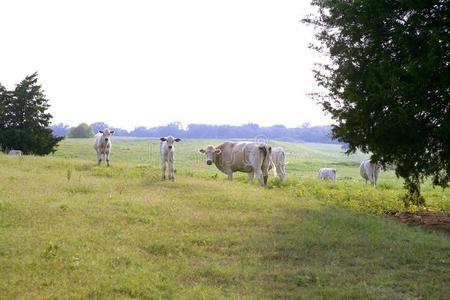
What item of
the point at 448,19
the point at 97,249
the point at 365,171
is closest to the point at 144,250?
the point at 97,249

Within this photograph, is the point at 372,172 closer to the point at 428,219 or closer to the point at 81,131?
the point at 428,219

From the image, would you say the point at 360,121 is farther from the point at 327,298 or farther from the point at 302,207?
the point at 327,298

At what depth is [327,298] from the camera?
27.7ft

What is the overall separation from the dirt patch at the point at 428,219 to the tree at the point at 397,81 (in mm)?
1024

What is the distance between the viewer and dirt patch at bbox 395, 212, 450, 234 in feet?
51.2

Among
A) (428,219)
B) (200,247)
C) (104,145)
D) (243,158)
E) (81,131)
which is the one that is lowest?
(428,219)

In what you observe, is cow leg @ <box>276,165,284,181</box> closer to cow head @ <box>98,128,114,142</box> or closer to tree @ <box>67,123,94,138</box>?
cow head @ <box>98,128,114,142</box>

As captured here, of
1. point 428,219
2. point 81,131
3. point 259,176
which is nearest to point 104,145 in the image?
point 259,176

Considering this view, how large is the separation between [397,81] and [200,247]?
7.01m

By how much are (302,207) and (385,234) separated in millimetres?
4193

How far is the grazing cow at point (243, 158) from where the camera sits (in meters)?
25.0

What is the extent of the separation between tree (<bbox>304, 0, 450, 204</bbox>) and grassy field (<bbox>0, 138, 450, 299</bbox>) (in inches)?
94.6

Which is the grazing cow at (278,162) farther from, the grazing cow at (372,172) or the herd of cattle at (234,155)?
the grazing cow at (372,172)

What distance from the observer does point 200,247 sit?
1109 cm
